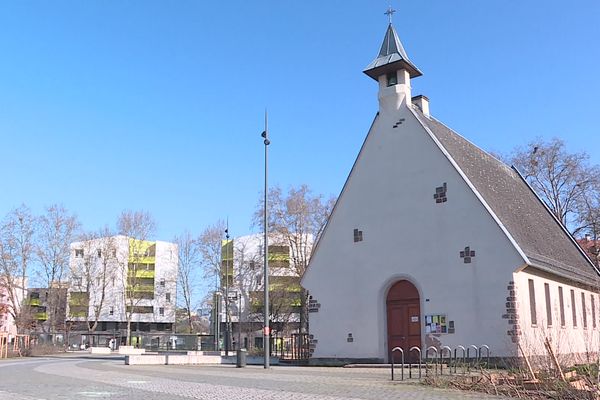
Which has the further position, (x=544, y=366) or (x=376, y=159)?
(x=376, y=159)

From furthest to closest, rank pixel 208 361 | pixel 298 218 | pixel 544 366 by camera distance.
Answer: pixel 298 218
pixel 208 361
pixel 544 366

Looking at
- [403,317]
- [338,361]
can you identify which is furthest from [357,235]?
[338,361]

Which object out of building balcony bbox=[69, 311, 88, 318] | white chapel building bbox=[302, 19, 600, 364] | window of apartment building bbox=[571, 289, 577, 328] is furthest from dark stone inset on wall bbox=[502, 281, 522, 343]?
building balcony bbox=[69, 311, 88, 318]

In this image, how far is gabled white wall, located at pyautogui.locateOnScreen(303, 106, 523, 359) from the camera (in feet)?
78.8

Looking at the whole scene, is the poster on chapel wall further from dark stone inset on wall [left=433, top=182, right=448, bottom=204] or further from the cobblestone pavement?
the cobblestone pavement

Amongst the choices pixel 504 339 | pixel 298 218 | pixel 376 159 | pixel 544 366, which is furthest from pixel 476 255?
pixel 298 218

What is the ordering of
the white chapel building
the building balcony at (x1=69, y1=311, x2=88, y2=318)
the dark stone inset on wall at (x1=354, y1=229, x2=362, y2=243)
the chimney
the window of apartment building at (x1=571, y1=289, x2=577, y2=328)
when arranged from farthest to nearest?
the building balcony at (x1=69, y1=311, x2=88, y2=318) → the chimney → the window of apartment building at (x1=571, y1=289, x2=577, y2=328) → the dark stone inset on wall at (x1=354, y1=229, x2=362, y2=243) → the white chapel building

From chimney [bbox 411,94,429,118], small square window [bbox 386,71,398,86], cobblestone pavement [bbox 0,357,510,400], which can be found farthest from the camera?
chimney [bbox 411,94,429,118]

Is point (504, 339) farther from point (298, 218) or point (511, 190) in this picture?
point (298, 218)

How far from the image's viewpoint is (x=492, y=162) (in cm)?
3581

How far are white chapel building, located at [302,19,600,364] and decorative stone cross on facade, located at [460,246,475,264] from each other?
0.04 meters

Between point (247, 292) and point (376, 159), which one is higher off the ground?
point (376, 159)

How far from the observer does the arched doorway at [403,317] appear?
25.9 meters

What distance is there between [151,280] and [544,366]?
89719 millimetres
